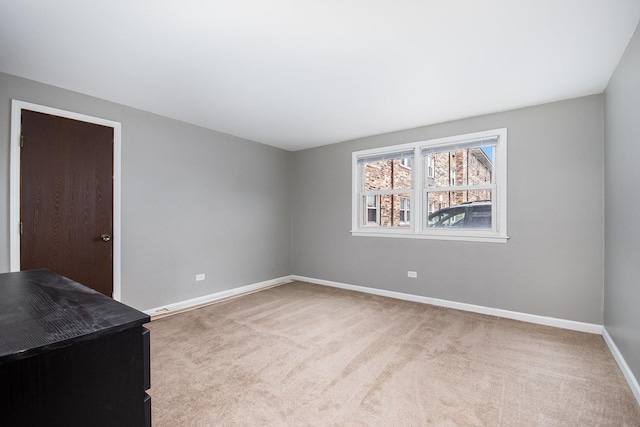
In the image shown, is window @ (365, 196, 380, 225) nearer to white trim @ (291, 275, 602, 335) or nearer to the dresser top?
white trim @ (291, 275, 602, 335)

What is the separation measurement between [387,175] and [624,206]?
2828mm

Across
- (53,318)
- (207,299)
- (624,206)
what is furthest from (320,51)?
(207,299)

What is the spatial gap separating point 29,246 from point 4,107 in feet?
4.24

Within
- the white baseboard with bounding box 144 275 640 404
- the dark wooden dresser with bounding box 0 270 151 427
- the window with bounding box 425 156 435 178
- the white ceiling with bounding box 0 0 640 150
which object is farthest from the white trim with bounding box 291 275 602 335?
the dark wooden dresser with bounding box 0 270 151 427

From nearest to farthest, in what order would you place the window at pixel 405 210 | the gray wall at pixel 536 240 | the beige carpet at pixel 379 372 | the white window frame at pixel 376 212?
the beige carpet at pixel 379 372 < the gray wall at pixel 536 240 < the window at pixel 405 210 < the white window frame at pixel 376 212

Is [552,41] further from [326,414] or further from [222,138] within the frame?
[222,138]

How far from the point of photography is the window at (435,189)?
12.4 feet

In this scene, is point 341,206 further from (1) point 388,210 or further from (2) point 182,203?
(2) point 182,203

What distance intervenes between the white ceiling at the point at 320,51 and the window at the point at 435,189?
0.64 m

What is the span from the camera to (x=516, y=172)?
357cm

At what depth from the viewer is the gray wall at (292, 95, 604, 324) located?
125 inches

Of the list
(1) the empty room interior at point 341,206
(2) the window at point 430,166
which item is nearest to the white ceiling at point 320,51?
(1) the empty room interior at point 341,206

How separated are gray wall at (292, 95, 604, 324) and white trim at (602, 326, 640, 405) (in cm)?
34

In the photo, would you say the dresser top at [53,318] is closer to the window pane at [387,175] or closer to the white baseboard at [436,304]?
the white baseboard at [436,304]
